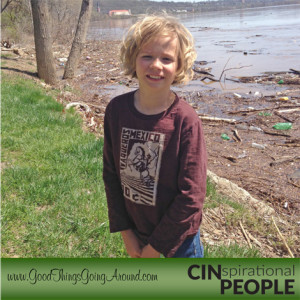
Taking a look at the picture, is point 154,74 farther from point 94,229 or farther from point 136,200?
A: point 94,229

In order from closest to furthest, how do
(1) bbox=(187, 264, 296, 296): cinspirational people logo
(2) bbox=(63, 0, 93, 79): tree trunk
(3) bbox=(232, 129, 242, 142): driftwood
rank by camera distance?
(1) bbox=(187, 264, 296, 296): cinspirational people logo → (3) bbox=(232, 129, 242, 142): driftwood → (2) bbox=(63, 0, 93, 79): tree trunk

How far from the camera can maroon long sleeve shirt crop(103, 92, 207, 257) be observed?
5.86 ft

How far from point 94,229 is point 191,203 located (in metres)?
1.87

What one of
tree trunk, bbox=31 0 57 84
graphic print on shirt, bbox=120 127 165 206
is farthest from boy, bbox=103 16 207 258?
tree trunk, bbox=31 0 57 84

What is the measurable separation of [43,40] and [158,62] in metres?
11.9

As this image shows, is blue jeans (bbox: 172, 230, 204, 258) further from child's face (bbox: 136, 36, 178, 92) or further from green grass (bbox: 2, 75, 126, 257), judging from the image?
green grass (bbox: 2, 75, 126, 257)

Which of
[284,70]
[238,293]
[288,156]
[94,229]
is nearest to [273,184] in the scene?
[288,156]

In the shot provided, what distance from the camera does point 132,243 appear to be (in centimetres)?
214

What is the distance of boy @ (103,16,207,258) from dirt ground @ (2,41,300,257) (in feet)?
6.90

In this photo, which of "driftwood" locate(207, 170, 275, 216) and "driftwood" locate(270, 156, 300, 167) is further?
"driftwood" locate(270, 156, 300, 167)

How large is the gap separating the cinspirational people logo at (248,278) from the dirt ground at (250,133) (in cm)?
166

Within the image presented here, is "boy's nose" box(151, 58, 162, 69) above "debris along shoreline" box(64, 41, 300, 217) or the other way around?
above

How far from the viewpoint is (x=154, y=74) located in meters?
1.83

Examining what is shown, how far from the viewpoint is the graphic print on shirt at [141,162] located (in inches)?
72.6
